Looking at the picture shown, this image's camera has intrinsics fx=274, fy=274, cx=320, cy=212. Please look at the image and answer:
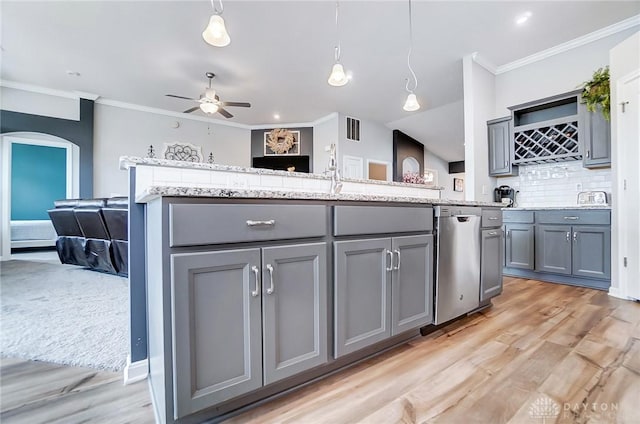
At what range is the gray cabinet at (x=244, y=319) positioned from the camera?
3.05 ft

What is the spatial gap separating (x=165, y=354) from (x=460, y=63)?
4.88m

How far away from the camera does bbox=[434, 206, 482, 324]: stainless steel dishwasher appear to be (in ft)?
6.00

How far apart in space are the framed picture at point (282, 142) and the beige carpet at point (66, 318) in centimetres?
480

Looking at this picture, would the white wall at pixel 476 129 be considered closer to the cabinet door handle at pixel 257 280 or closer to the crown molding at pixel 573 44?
the crown molding at pixel 573 44

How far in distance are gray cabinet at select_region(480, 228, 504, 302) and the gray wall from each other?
543cm

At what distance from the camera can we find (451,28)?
129 inches

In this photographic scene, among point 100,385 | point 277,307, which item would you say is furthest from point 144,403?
point 277,307

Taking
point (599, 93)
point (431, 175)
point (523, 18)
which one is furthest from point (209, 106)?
point (431, 175)

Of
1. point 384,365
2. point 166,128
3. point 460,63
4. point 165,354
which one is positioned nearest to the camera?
point 165,354

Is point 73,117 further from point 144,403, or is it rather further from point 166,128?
point 144,403

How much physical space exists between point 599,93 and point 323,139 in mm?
4886

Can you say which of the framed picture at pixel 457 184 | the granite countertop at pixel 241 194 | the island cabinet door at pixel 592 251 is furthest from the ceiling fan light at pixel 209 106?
the framed picture at pixel 457 184

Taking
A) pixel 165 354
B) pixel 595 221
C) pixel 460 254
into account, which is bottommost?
pixel 165 354

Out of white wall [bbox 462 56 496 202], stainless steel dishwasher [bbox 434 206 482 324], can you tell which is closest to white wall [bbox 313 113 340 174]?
white wall [bbox 462 56 496 202]
